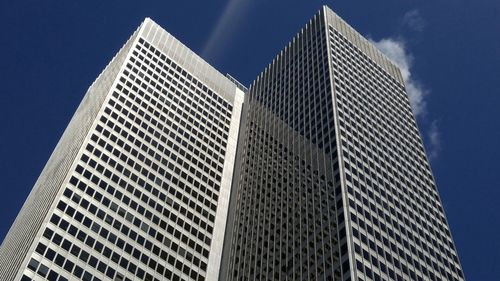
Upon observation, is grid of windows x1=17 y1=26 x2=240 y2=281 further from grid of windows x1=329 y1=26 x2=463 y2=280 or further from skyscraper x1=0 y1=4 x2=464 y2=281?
grid of windows x1=329 y1=26 x2=463 y2=280

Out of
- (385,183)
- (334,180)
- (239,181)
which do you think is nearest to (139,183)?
(239,181)

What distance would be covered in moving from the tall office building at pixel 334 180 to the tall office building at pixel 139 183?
5.49m

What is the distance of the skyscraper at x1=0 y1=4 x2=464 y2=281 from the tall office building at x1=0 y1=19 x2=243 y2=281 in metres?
0.27

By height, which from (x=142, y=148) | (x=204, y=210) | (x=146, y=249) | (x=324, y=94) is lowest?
(x=146, y=249)

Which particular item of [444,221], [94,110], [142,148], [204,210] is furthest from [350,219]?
[94,110]

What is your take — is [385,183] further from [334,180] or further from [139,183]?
[139,183]

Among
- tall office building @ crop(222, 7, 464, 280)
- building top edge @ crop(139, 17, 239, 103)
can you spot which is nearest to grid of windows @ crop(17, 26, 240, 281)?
building top edge @ crop(139, 17, 239, 103)

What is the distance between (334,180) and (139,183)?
1287 inches

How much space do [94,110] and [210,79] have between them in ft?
133

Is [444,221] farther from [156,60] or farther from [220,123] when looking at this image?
[156,60]

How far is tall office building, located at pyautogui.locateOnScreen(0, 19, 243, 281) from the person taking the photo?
9150cm

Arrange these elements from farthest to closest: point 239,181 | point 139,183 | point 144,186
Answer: point 239,181 → point 144,186 → point 139,183

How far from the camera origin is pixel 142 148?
118m

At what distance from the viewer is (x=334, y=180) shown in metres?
101
